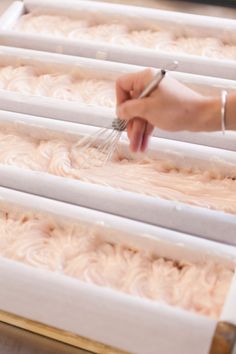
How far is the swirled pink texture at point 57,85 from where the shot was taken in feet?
6.33

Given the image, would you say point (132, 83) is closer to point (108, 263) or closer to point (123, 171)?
point (123, 171)

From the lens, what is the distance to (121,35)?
220 centimetres

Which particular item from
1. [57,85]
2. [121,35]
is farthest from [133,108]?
[121,35]

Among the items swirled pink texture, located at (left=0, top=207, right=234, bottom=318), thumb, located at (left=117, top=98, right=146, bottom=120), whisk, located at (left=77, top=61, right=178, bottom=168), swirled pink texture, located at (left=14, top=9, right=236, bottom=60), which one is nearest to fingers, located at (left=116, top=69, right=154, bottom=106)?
thumb, located at (left=117, top=98, right=146, bottom=120)

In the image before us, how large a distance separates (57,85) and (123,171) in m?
0.54

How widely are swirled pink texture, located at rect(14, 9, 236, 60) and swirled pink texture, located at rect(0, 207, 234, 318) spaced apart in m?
0.98

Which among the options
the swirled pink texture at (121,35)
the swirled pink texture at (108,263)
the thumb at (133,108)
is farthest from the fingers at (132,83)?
the swirled pink texture at (121,35)

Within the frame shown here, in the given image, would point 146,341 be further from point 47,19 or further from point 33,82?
point 47,19

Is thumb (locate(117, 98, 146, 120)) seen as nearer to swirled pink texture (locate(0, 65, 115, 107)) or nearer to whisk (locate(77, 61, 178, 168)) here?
whisk (locate(77, 61, 178, 168))

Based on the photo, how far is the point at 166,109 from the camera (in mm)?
1288

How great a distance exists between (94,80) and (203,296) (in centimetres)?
103

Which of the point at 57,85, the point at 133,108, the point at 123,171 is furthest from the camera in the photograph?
the point at 57,85

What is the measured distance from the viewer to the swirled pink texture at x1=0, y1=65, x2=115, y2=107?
193cm

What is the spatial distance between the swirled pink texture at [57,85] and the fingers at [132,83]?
47 centimetres
